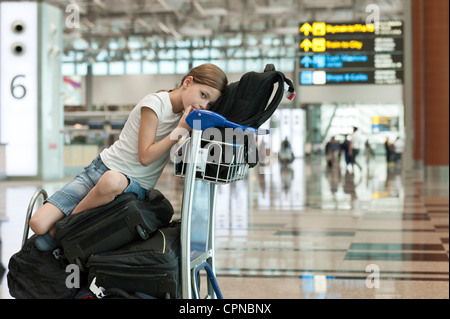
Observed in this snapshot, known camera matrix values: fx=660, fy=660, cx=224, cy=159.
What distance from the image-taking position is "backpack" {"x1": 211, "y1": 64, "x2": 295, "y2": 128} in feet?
7.45

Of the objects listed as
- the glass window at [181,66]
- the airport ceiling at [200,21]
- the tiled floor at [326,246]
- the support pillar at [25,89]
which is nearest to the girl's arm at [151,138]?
the tiled floor at [326,246]

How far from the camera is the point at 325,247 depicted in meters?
6.06

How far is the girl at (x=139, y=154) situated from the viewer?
7.57 feet

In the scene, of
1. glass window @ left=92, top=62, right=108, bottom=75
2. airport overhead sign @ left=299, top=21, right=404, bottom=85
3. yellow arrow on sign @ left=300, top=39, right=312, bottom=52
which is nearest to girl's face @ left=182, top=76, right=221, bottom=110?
airport overhead sign @ left=299, top=21, right=404, bottom=85

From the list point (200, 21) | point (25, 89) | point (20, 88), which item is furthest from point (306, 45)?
point (200, 21)

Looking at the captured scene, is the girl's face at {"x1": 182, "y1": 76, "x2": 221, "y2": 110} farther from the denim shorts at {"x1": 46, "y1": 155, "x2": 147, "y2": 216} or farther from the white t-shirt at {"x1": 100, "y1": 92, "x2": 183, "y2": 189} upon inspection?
the denim shorts at {"x1": 46, "y1": 155, "x2": 147, "y2": 216}

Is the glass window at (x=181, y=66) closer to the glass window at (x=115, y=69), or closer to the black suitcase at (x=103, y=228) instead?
the glass window at (x=115, y=69)

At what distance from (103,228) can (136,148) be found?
319 mm

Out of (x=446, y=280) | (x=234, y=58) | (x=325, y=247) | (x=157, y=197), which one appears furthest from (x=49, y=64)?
(x=234, y=58)

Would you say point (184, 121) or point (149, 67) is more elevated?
point (149, 67)

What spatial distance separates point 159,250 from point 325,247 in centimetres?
399

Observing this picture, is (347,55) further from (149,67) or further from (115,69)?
(115,69)

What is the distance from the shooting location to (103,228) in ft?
7.55
